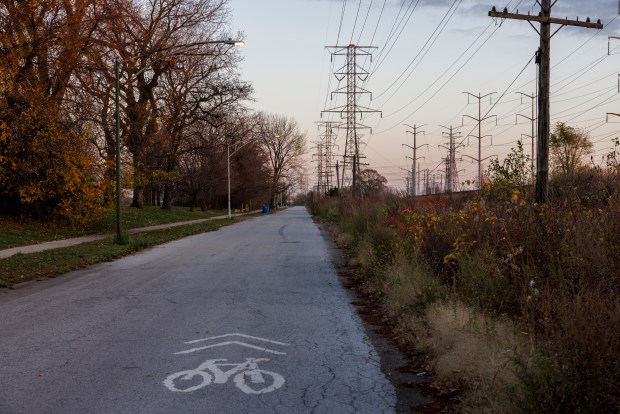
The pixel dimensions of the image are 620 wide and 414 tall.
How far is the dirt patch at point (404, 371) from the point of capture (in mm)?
5285

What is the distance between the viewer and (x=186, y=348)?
7148mm

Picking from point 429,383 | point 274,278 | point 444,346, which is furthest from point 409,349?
point 274,278

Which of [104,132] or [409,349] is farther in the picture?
[104,132]

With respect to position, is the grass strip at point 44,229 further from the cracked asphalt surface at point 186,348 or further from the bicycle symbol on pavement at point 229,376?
the bicycle symbol on pavement at point 229,376

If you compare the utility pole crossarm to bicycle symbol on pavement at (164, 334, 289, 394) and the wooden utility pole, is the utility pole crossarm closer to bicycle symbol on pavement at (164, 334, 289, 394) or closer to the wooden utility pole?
the wooden utility pole

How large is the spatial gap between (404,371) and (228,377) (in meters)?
1.87

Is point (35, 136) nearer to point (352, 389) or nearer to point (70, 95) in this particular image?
point (70, 95)

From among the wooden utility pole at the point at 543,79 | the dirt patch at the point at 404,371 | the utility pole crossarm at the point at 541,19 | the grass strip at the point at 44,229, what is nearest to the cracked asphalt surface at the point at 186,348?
the dirt patch at the point at 404,371

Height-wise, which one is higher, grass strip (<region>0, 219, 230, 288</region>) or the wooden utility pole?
the wooden utility pole

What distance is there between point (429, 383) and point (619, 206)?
120 inches

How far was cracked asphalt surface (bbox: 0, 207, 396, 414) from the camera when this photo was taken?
17.4ft

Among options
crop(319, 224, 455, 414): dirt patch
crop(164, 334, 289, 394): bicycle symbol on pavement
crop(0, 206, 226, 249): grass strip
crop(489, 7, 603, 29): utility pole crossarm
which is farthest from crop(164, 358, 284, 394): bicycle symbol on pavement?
crop(0, 206, 226, 249): grass strip

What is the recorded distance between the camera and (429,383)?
5930 mm

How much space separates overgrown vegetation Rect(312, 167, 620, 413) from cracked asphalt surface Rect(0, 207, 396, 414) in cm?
82
